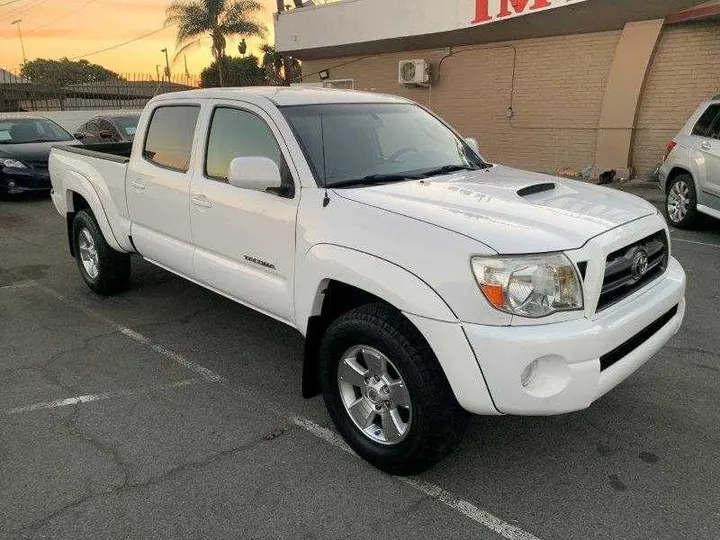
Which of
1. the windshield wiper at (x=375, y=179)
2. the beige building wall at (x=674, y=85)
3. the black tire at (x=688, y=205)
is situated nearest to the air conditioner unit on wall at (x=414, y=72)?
the beige building wall at (x=674, y=85)

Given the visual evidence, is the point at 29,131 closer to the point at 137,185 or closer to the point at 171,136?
the point at 137,185

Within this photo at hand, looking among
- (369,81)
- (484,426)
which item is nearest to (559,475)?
(484,426)

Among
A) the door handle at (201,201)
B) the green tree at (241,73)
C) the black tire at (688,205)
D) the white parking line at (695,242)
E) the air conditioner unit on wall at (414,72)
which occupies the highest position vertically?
the green tree at (241,73)

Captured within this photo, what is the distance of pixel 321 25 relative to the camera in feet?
57.3

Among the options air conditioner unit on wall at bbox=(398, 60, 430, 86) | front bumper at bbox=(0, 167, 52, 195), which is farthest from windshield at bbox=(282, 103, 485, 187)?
air conditioner unit on wall at bbox=(398, 60, 430, 86)

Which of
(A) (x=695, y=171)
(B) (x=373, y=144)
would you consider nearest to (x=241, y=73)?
(A) (x=695, y=171)

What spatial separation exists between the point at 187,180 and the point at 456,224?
7.42 ft

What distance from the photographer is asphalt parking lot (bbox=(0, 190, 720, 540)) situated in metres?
2.69

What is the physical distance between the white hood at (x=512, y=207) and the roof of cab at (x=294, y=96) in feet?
2.92

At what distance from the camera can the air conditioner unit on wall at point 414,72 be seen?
50.7 ft

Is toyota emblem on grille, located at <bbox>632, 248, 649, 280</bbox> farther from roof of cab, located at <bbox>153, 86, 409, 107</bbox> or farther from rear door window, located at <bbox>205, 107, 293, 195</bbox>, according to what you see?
roof of cab, located at <bbox>153, 86, 409, 107</bbox>

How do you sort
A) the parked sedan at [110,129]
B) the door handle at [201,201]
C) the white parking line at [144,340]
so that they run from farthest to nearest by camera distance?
the parked sedan at [110,129] → the white parking line at [144,340] → the door handle at [201,201]

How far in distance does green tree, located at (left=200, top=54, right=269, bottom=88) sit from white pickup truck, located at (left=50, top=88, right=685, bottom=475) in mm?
33372

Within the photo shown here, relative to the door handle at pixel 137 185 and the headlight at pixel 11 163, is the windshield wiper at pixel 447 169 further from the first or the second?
the headlight at pixel 11 163
